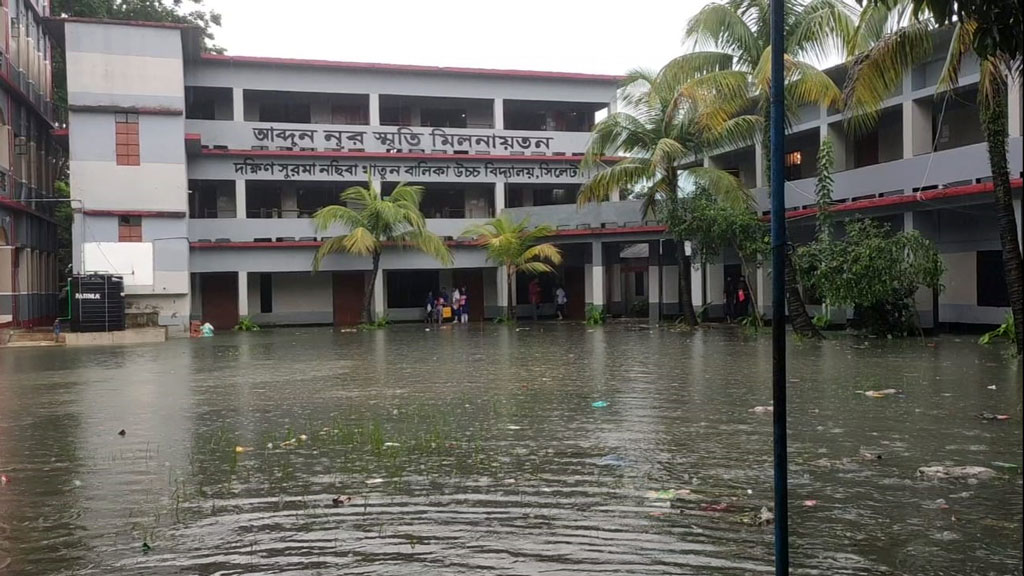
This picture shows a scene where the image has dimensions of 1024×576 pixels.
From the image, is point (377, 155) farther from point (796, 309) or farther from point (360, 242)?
point (796, 309)

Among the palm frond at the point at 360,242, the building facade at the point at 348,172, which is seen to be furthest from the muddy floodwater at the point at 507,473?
the palm frond at the point at 360,242

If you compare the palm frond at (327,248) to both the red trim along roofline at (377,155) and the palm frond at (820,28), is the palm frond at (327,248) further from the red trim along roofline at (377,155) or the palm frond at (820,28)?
the palm frond at (820,28)

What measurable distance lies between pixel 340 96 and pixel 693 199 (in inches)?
642

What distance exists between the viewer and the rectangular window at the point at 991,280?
779 inches

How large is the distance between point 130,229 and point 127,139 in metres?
2.99

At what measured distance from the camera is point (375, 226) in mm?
30406

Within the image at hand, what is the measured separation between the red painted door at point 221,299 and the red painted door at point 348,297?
12.7 feet

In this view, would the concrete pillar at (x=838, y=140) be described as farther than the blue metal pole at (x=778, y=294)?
Yes

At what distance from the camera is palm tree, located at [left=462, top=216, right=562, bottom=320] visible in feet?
102

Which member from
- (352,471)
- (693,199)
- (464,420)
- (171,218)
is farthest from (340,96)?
(352,471)

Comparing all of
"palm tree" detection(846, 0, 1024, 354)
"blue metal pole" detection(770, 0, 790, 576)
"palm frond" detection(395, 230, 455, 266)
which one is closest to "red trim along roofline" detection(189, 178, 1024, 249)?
"palm tree" detection(846, 0, 1024, 354)

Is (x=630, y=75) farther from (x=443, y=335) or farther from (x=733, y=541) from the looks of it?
(x=733, y=541)

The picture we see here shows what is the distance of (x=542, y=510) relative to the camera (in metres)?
5.66

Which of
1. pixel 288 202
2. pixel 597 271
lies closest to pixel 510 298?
pixel 597 271
